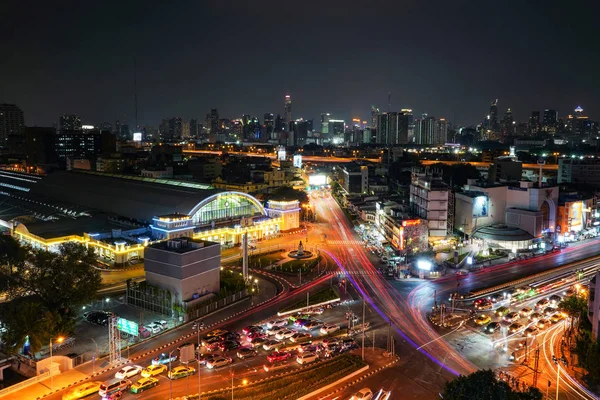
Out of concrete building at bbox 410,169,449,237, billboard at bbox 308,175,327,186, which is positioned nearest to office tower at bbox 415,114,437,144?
billboard at bbox 308,175,327,186

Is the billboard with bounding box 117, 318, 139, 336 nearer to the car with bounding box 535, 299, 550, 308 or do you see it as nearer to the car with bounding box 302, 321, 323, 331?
the car with bounding box 302, 321, 323, 331

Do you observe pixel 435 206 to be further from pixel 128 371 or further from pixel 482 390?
pixel 128 371

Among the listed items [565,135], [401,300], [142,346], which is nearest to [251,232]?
[401,300]

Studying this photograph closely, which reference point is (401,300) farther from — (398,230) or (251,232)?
(251,232)

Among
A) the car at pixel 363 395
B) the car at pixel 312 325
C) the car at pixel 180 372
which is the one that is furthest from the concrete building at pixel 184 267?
the car at pixel 363 395

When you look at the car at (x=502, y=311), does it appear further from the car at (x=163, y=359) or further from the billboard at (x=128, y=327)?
the billboard at (x=128, y=327)

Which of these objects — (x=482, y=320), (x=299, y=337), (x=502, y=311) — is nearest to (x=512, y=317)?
(x=502, y=311)
